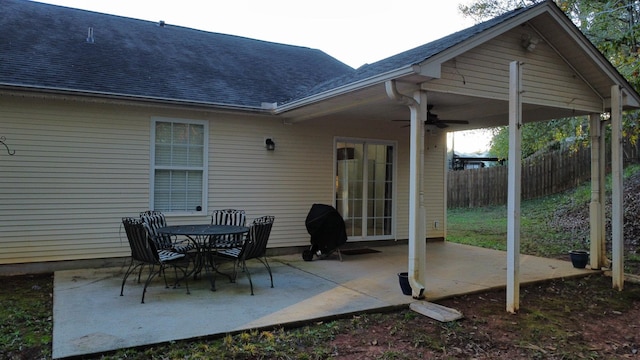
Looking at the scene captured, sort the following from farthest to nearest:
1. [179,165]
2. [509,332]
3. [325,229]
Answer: [325,229]
[179,165]
[509,332]

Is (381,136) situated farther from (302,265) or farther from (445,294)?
(445,294)

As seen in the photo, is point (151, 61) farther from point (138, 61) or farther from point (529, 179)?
point (529, 179)

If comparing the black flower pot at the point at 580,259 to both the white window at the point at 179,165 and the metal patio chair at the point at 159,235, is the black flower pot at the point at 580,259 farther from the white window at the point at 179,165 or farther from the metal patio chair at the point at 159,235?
the white window at the point at 179,165

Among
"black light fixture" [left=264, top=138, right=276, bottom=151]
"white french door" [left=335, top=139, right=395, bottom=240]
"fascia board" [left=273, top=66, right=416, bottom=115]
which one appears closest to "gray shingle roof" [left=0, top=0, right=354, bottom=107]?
"black light fixture" [left=264, top=138, right=276, bottom=151]

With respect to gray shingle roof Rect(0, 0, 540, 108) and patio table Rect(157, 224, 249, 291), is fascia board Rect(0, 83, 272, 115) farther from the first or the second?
patio table Rect(157, 224, 249, 291)

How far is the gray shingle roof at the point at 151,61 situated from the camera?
597 centimetres

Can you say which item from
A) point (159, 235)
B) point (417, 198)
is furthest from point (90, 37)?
point (417, 198)

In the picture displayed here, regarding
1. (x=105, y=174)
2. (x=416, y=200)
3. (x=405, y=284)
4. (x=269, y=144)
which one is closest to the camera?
(x=416, y=200)

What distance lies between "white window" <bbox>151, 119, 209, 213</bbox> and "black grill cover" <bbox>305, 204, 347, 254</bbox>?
182 cm

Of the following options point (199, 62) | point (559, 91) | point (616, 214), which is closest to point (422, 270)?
point (616, 214)

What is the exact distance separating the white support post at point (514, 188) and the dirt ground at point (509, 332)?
262 mm

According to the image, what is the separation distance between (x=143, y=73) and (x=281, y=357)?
18.4 ft

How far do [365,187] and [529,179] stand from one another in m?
10.2

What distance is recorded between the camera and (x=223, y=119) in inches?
280
